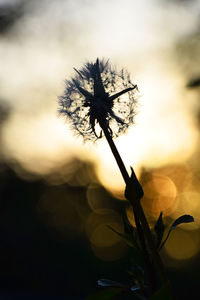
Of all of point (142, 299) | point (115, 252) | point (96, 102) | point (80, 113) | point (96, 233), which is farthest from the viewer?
point (96, 233)

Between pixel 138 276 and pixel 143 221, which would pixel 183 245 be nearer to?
pixel 138 276

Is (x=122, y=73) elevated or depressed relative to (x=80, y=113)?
elevated

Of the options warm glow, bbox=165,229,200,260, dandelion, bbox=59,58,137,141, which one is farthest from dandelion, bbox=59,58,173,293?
warm glow, bbox=165,229,200,260

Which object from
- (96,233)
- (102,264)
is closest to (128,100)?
(102,264)

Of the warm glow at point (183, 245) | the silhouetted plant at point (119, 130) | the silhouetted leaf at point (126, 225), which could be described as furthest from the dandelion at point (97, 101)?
the warm glow at point (183, 245)

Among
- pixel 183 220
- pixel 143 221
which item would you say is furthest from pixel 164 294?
pixel 183 220

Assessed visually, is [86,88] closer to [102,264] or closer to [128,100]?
[128,100]

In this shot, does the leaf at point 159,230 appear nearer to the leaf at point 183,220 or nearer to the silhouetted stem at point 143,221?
the leaf at point 183,220

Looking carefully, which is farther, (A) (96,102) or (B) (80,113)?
(B) (80,113)
